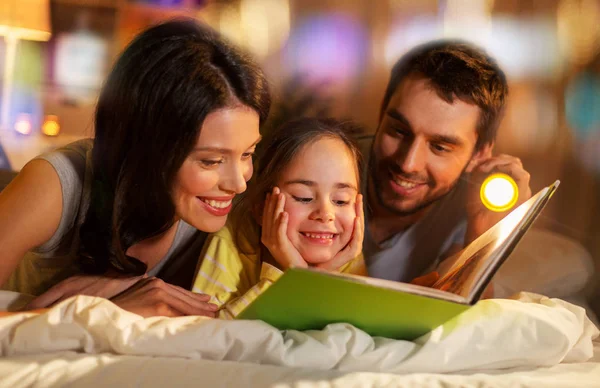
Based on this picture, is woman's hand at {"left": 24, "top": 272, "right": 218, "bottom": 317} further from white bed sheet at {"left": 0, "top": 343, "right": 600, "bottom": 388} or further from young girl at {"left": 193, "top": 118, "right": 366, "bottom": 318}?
white bed sheet at {"left": 0, "top": 343, "right": 600, "bottom": 388}

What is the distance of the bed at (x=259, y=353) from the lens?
834 mm

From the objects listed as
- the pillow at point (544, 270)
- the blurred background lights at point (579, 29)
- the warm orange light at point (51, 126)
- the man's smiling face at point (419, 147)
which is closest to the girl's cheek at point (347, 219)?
the man's smiling face at point (419, 147)

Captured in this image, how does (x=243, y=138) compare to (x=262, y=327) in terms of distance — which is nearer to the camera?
(x=262, y=327)

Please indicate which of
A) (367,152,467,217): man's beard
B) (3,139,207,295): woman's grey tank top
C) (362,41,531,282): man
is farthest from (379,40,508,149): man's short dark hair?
(3,139,207,295): woman's grey tank top

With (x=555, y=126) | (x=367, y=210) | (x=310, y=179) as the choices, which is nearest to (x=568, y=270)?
(x=555, y=126)

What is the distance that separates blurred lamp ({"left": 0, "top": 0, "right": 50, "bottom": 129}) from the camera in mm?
1350

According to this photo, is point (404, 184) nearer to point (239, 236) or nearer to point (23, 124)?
point (239, 236)

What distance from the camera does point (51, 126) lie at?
1.36 meters

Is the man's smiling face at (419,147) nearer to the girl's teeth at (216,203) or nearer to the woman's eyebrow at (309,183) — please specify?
the woman's eyebrow at (309,183)

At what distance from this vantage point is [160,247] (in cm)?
134

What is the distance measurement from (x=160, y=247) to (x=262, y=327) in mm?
494

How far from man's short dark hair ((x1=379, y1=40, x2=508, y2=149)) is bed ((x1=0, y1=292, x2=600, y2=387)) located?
555 mm

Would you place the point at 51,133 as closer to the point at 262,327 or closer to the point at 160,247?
the point at 160,247

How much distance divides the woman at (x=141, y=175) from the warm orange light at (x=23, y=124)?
184mm
